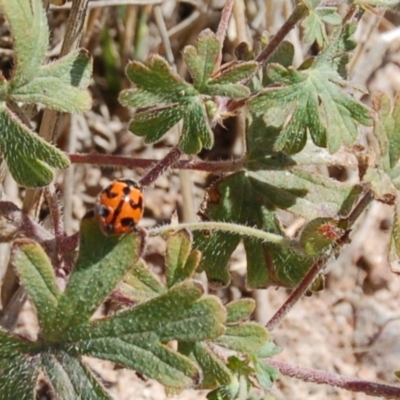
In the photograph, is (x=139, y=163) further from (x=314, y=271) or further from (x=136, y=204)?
(x=314, y=271)

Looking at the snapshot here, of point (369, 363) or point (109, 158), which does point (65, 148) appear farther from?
point (369, 363)

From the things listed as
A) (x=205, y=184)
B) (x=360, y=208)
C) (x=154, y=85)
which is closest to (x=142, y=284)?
(x=154, y=85)

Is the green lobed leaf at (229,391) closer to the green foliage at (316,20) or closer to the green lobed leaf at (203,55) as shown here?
the green lobed leaf at (203,55)

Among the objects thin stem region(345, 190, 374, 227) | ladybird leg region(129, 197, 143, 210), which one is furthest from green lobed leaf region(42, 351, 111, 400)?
thin stem region(345, 190, 374, 227)

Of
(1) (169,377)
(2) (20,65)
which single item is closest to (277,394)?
(1) (169,377)

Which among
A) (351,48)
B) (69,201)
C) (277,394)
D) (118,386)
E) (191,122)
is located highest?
(351,48)

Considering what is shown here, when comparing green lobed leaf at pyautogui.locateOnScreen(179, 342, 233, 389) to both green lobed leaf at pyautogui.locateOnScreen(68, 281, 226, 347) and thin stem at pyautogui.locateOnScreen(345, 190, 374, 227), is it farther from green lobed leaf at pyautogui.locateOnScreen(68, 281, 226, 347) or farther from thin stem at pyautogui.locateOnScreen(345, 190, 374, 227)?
thin stem at pyautogui.locateOnScreen(345, 190, 374, 227)
